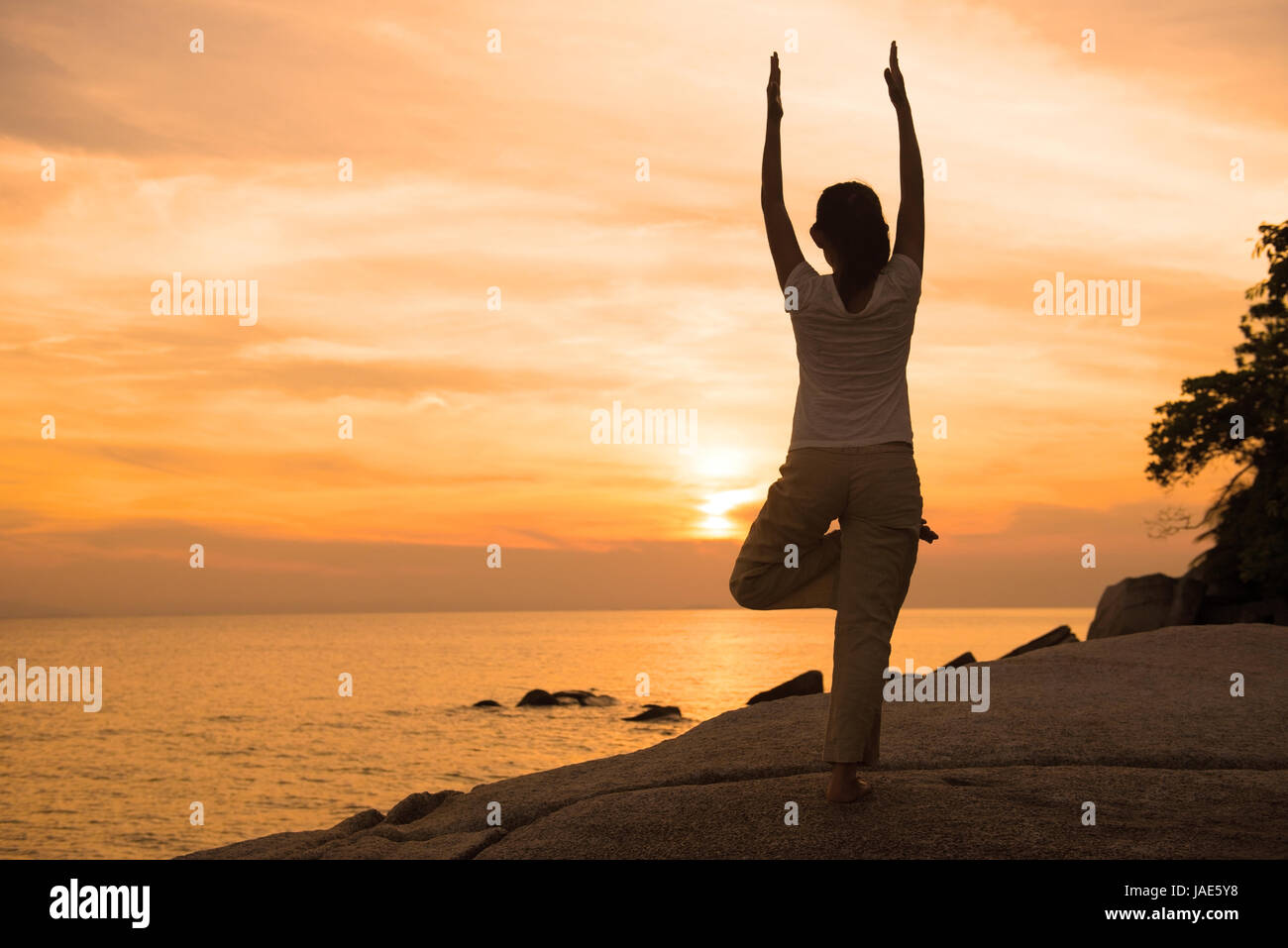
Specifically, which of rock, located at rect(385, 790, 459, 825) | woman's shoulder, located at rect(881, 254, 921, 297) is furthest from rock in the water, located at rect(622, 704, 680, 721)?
woman's shoulder, located at rect(881, 254, 921, 297)

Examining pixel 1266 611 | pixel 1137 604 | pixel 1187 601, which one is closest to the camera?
pixel 1266 611

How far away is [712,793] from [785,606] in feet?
5.35

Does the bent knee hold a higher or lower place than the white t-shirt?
lower

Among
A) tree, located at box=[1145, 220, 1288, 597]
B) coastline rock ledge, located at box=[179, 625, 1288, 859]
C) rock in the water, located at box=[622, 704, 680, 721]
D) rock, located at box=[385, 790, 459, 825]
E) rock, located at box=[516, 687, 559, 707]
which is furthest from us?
rock, located at box=[516, 687, 559, 707]

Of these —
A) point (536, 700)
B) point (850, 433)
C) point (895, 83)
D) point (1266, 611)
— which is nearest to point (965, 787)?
point (850, 433)

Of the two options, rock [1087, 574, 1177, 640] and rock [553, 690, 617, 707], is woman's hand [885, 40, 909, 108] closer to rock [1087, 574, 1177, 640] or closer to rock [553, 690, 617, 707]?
rock [1087, 574, 1177, 640]

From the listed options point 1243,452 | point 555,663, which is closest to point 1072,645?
point 1243,452

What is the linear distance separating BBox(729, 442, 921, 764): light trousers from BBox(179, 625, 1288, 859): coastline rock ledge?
0.67 meters

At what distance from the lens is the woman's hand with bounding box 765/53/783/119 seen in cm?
613

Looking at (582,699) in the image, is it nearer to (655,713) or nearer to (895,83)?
(655,713)

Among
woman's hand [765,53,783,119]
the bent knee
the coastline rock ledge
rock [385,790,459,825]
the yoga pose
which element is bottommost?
rock [385,790,459,825]

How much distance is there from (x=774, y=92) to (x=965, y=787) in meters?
4.67

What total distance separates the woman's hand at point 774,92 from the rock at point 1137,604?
32180 mm

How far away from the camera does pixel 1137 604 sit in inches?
1395
